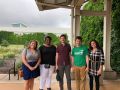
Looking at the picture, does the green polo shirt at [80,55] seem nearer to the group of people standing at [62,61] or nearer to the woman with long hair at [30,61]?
the group of people standing at [62,61]

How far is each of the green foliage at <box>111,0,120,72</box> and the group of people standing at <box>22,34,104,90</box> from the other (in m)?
8.10

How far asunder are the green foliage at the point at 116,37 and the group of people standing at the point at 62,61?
810cm

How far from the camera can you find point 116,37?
59.3 feet

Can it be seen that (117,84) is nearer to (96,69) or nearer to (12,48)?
(96,69)

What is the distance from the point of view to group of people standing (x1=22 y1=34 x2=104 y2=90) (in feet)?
32.1

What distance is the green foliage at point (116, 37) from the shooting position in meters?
18.0

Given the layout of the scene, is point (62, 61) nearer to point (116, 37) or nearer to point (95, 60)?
point (95, 60)

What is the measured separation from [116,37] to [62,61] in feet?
27.6

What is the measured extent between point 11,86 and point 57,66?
2.97 m

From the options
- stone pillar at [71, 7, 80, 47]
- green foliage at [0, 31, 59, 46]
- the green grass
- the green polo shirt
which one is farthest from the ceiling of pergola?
the green polo shirt

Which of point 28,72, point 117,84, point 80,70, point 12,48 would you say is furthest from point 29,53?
point 12,48

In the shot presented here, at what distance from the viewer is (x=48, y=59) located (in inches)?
402

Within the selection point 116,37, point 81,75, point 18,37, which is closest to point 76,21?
point 116,37

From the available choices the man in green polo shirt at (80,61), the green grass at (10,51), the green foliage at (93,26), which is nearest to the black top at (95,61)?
the man in green polo shirt at (80,61)
